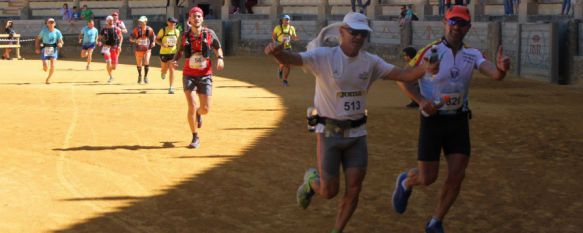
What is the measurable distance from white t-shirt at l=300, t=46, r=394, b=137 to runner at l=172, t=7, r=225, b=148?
5.84 m

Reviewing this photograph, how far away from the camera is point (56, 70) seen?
1291 inches

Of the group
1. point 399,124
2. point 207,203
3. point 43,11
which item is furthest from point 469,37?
point 43,11

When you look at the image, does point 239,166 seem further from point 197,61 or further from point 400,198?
point 400,198

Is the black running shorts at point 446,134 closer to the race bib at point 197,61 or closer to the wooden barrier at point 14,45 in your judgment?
the race bib at point 197,61

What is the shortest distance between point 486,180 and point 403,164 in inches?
57.4

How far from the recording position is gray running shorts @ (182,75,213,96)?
518 inches

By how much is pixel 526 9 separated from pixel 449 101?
22.9 metres

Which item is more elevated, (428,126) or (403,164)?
(428,126)

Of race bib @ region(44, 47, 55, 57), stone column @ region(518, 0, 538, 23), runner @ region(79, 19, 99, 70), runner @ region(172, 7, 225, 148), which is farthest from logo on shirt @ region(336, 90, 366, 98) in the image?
stone column @ region(518, 0, 538, 23)

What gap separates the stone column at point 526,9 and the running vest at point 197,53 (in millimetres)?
18120

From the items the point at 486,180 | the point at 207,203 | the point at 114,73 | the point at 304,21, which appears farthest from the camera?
the point at 304,21

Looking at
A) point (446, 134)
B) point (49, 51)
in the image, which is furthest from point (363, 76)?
point (49, 51)

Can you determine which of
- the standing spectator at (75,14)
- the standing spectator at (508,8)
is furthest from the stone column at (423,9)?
the standing spectator at (75,14)

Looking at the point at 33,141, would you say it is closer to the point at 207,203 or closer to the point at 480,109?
the point at 207,203
